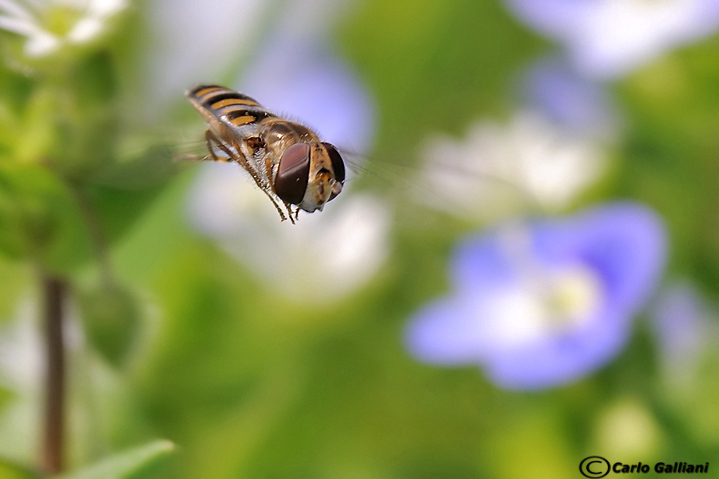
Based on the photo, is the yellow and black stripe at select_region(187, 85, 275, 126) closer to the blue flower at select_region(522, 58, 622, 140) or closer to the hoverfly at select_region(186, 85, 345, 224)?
the hoverfly at select_region(186, 85, 345, 224)

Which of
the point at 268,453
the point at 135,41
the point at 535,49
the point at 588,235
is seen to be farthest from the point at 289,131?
the point at 535,49

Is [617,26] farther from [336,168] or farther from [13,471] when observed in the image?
[13,471]

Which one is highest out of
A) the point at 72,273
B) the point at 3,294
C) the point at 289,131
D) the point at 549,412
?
the point at 289,131

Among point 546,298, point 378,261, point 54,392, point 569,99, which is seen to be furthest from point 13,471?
point 569,99

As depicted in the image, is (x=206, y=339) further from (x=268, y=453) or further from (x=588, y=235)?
(x=588, y=235)

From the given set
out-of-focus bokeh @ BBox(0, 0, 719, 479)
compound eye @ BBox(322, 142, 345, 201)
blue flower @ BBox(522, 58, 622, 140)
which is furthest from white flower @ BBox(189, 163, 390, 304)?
compound eye @ BBox(322, 142, 345, 201)

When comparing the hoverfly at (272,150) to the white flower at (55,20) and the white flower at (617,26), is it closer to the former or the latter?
the white flower at (55,20)
